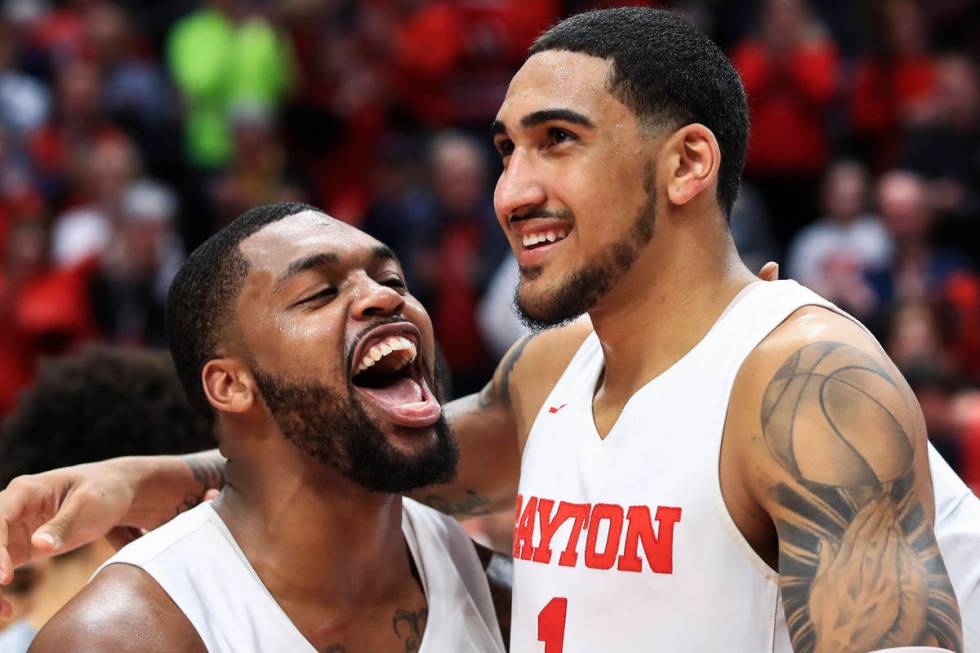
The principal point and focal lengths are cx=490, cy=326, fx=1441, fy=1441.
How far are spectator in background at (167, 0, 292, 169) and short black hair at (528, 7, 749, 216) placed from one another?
7442 mm

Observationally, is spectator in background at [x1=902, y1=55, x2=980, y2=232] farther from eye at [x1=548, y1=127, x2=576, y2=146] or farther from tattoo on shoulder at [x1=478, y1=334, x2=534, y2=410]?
eye at [x1=548, y1=127, x2=576, y2=146]

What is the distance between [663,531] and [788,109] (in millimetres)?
6865

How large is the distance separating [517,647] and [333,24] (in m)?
8.06

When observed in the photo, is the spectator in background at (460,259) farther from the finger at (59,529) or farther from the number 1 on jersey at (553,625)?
the number 1 on jersey at (553,625)

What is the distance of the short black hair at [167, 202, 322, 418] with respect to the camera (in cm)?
353

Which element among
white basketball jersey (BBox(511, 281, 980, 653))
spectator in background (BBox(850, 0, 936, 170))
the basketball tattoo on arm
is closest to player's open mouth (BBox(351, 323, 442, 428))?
white basketball jersey (BBox(511, 281, 980, 653))

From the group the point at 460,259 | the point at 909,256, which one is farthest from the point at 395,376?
the point at 909,256

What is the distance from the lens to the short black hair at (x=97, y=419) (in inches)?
170

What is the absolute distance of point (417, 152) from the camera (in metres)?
9.77

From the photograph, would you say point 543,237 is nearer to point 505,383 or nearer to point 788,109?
point 505,383

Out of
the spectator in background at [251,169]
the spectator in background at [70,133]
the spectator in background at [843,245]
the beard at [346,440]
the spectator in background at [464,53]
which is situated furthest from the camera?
the spectator in background at [70,133]

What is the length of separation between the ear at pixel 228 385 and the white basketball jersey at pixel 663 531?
0.73 meters

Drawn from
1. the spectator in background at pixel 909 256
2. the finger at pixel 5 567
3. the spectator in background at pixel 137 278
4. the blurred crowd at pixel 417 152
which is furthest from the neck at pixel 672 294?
the spectator in background at pixel 137 278

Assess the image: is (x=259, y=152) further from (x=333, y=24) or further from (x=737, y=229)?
(x=737, y=229)
